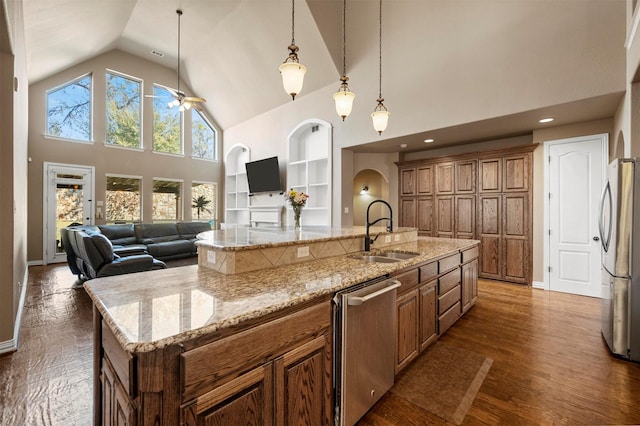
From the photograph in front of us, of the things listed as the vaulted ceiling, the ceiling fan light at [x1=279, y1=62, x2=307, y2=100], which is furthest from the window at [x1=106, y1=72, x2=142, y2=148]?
the ceiling fan light at [x1=279, y1=62, x2=307, y2=100]

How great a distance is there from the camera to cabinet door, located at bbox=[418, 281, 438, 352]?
241cm

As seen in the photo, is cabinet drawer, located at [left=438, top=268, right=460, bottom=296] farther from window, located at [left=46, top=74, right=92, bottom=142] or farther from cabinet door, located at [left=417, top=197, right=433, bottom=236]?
window, located at [left=46, top=74, right=92, bottom=142]

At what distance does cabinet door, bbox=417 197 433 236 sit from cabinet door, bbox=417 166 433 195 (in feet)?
0.49

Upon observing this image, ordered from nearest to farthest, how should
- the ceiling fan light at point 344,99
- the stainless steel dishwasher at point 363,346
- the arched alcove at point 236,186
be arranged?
the stainless steel dishwasher at point 363,346 → the ceiling fan light at point 344,99 → the arched alcove at point 236,186

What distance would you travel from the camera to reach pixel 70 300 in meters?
4.05

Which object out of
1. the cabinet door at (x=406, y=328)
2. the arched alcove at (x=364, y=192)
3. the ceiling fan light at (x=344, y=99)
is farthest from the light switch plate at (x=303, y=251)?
the arched alcove at (x=364, y=192)

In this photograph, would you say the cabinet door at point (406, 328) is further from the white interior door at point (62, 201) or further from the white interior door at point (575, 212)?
the white interior door at point (62, 201)

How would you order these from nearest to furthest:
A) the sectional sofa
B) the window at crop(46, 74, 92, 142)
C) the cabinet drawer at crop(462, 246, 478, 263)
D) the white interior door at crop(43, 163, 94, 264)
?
the cabinet drawer at crop(462, 246, 478, 263) < the sectional sofa < the white interior door at crop(43, 163, 94, 264) < the window at crop(46, 74, 92, 142)

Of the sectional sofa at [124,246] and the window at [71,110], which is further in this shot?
the window at [71,110]

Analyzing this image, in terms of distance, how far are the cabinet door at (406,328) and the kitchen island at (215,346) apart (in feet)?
1.57

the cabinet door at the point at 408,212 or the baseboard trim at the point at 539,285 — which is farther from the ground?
the cabinet door at the point at 408,212

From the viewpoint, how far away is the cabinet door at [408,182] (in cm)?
618

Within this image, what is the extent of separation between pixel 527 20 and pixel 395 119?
2075 mm

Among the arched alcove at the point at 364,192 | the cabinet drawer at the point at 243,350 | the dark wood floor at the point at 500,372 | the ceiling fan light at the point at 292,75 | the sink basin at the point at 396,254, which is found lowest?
the dark wood floor at the point at 500,372
